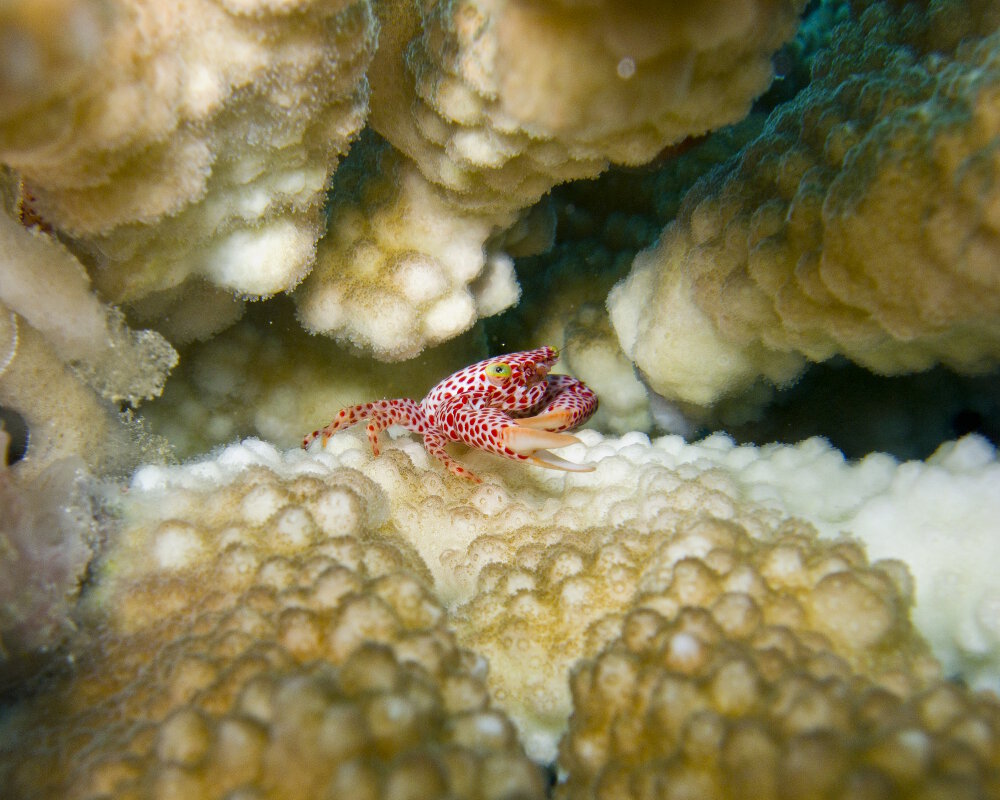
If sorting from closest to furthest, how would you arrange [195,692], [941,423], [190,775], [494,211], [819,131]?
[190,775] < [195,692] < [819,131] < [494,211] < [941,423]

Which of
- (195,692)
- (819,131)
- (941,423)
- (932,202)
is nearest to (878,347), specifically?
(932,202)

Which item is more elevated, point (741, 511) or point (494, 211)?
point (494, 211)

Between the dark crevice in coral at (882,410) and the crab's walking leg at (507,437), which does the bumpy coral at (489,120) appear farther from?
the dark crevice in coral at (882,410)

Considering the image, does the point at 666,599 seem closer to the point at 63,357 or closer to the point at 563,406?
the point at 563,406

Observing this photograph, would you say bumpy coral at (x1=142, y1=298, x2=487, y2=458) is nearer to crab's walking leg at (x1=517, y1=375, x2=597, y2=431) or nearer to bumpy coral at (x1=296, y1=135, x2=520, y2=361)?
bumpy coral at (x1=296, y1=135, x2=520, y2=361)

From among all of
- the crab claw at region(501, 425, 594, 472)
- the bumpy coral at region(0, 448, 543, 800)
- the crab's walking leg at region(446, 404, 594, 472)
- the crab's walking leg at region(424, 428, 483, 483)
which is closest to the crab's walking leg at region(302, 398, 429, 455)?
the crab's walking leg at region(424, 428, 483, 483)

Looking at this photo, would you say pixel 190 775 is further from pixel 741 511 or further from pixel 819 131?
pixel 819 131
